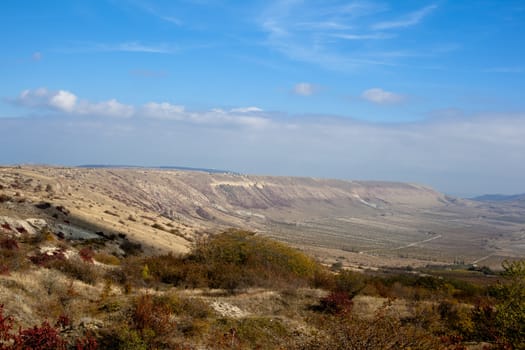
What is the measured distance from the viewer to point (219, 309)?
1573 cm

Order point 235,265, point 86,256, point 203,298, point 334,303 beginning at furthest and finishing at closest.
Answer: point 235,265, point 86,256, point 334,303, point 203,298

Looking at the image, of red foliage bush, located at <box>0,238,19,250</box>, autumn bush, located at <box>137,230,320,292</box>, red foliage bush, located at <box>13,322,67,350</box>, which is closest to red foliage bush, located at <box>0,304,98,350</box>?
red foliage bush, located at <box>13,322,67,350</box>

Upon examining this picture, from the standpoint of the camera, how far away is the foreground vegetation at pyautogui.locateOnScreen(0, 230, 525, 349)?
10.9 meters

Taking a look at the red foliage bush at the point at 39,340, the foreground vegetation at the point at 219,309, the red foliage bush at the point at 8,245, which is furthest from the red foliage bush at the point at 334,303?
the red foliage bush at the point at 8,245

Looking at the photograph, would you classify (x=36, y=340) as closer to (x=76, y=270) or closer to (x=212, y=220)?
(x=76, y=270)

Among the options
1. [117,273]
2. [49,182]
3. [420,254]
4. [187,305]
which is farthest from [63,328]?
[420,254]

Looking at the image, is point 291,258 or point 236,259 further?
point 291,258

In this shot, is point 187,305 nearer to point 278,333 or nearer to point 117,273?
point 278,333

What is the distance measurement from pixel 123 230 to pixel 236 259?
20.7m

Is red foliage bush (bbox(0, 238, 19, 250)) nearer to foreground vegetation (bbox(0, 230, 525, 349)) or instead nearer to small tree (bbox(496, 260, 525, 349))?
foreground vegetation (bbox(0, 230, 525, 349))

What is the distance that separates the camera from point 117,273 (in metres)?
20.3

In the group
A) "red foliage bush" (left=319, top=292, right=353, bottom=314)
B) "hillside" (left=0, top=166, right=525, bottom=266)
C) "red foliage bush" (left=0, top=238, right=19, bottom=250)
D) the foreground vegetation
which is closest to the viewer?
the foreground vegetation

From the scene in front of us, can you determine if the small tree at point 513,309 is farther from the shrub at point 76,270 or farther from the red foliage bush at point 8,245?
the red foliage bush at point 8,245

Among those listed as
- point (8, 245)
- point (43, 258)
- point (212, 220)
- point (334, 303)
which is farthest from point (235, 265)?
point (212, 220)
